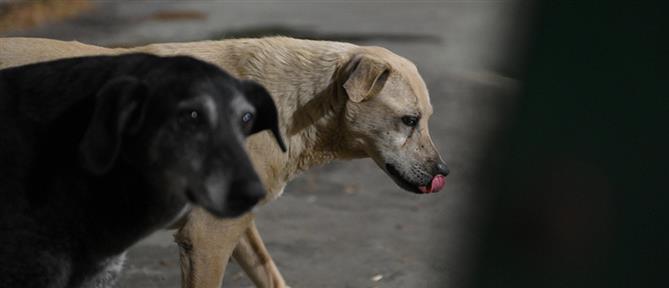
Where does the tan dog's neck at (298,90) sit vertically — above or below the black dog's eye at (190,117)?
below

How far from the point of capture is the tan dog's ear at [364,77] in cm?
448

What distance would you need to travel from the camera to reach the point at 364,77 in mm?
4488

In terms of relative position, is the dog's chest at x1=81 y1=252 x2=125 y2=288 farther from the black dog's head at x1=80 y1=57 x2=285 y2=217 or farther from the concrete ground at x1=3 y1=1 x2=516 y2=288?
the concrete ground at x1=3 y1=1 x2=516 y2=288

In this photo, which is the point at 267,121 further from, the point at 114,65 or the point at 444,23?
the point at 444,23

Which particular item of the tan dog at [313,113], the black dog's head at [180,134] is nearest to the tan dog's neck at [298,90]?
the tan dog at [313,113]

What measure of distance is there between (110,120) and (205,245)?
64.2 inches

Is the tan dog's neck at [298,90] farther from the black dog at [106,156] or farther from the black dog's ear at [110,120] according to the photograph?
the black dog's ear at [110,120]

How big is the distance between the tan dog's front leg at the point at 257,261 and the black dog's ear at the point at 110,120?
215 cm

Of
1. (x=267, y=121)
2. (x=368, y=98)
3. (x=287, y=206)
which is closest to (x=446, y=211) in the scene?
(x=287, y=206)

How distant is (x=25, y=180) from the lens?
2.97 m

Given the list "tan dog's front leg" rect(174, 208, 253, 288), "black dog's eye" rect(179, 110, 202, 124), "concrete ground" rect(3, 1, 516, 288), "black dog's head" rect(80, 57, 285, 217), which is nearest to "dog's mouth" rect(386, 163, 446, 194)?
"concrete ground" rect(3, 1, 516, 288)

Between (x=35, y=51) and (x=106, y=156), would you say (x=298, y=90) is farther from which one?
(x=106, y=156)

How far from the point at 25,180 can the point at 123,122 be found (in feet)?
1.14

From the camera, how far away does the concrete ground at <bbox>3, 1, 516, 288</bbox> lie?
5551mm
